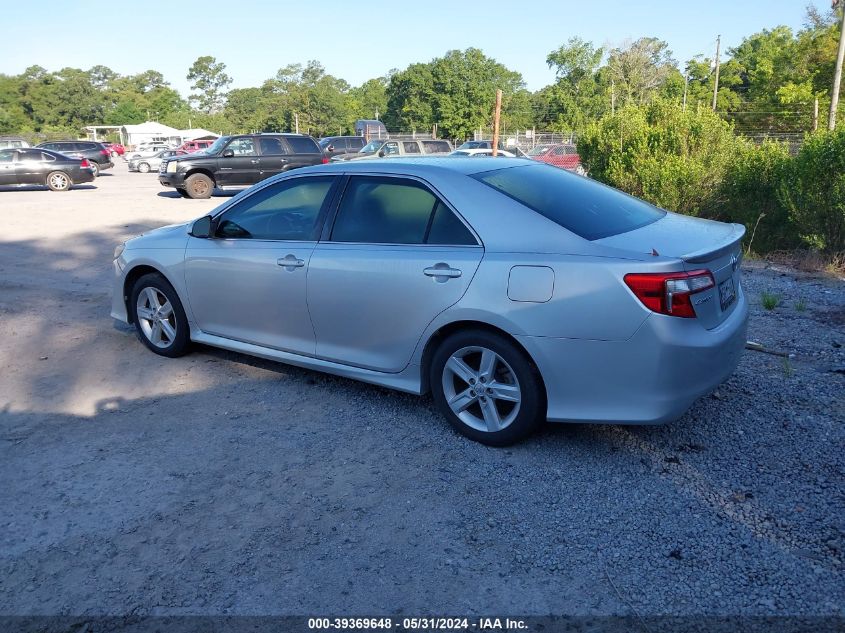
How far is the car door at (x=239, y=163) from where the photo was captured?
20.6 meters

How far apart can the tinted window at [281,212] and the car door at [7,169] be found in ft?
71.7

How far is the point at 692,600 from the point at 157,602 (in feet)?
6.93

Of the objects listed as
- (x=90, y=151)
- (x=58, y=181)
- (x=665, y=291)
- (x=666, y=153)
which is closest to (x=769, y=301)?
(x=665, y=291)

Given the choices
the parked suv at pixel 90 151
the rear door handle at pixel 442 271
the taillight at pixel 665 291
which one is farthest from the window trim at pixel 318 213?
the parked suv at pixel 90 151

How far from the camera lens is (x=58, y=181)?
78.8ft

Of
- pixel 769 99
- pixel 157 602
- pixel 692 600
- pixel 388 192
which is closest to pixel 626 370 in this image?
pixel 692 600

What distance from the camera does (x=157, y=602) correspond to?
288cm

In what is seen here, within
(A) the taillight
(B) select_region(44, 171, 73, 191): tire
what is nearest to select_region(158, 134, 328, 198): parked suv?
(B) select_region(44, 171, 73, 191): tire

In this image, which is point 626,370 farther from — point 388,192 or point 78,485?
point 78,485

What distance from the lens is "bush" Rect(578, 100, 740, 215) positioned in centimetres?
1063

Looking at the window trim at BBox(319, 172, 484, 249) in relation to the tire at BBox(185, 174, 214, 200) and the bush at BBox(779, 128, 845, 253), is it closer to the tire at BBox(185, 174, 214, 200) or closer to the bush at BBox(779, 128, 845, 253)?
the bush at BBox(779, 128, 845, 253)

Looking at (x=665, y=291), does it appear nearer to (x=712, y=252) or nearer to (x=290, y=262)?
(x=712, y=252)

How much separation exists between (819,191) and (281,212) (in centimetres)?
669

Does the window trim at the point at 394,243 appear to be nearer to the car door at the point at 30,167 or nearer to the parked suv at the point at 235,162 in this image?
the parked suv at the point at 235,162
